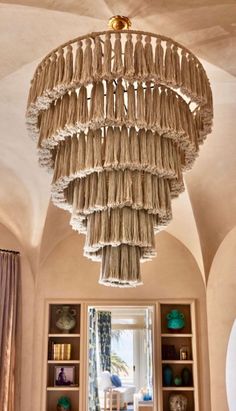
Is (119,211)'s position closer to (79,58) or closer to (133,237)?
(133,237)

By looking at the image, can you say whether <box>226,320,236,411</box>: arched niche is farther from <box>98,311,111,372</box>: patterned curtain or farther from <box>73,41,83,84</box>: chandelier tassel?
<box>98,311,111,372</box>: patterned curtain

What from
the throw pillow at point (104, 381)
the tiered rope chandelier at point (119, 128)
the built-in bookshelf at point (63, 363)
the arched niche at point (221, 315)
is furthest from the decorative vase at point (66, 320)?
the throw pillow at point (104, 381)

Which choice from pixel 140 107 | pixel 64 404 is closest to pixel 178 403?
pixel 64 404

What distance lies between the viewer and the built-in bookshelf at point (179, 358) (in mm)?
6027

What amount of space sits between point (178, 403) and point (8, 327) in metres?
2.27

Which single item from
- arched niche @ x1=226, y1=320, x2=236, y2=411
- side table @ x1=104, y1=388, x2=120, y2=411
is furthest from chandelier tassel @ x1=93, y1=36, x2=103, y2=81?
side table @ x1=104, y1=388, x2=120, y2=411

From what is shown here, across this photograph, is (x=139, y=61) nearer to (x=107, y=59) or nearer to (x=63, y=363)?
(x=107, y=59)

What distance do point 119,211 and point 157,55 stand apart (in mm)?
938

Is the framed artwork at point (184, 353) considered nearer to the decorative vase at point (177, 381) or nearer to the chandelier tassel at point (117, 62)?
the decorative vase at point (177, 381)

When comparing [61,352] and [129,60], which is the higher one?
[129,60]

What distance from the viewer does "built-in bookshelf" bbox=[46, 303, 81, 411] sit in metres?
6.08

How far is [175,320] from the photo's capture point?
622 centimetres

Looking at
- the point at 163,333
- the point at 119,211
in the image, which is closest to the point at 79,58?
the point at 119,211

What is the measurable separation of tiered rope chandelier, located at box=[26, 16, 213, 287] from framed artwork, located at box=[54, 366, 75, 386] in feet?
11.5
